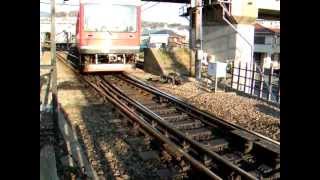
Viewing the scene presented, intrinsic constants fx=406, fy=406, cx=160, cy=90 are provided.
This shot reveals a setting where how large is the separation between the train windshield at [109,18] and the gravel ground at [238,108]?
11.4ft

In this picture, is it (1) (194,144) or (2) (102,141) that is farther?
(2) (102,141)

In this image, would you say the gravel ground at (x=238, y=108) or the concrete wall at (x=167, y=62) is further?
the concrete wall at (x=167, y=62)

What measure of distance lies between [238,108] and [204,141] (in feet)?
11.8

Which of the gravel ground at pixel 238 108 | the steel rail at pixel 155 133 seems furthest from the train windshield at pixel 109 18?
the steel rail at pixel 155 133

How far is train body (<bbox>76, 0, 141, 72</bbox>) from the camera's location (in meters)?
16.2

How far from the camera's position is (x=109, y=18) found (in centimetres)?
1645

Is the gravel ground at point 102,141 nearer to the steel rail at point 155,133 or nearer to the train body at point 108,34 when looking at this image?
the steel rail at point 155,133

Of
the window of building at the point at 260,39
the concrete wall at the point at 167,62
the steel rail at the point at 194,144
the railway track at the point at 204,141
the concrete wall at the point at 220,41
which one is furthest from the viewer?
the window of building at the point at 260,39

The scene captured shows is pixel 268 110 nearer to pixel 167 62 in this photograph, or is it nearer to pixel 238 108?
pixel 238 108

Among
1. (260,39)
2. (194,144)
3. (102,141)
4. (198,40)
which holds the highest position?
(260,39)

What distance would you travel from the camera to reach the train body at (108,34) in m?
16.2

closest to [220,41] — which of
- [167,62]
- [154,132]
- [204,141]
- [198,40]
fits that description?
[167,62]
